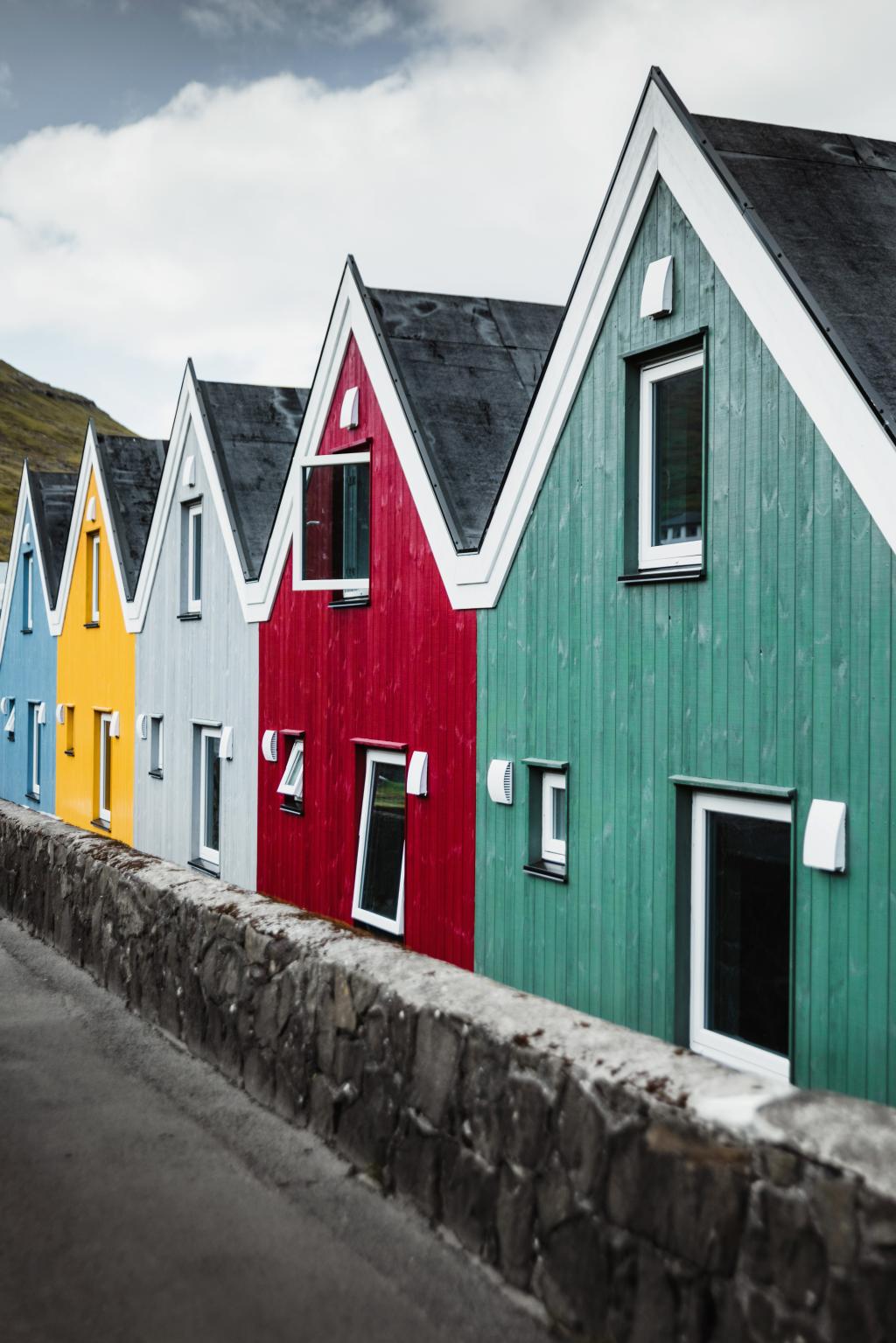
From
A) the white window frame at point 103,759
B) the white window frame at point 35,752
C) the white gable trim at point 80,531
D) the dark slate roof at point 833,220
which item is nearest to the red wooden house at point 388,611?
the dark slate roof at point 833,220

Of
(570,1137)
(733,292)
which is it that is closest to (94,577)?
(733,292)

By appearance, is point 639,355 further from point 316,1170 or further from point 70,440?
point 70,440

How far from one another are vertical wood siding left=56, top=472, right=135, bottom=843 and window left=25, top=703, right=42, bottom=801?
156cm

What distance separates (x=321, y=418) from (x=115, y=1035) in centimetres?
741

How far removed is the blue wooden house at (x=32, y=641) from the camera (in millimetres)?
25828

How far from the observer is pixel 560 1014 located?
5555 mm

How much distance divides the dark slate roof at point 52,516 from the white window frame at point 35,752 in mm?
2545

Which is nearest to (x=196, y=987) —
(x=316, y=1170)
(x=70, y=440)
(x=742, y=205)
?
(x=316, y=1170)

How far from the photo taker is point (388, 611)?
12.9 m

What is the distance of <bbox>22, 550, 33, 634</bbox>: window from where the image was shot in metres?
27.2

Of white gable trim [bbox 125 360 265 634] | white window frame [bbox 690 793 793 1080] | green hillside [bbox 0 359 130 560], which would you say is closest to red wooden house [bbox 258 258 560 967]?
white gable trim [bbox 125 360 265 634]

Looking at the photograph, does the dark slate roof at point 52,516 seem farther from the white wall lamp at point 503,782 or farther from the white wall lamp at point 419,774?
the white wall lamp at point 503,782

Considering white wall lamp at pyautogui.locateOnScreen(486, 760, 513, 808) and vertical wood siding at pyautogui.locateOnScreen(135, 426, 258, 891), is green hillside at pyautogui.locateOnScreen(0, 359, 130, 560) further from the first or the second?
white wall lamp at pyautogui.locateOnScreen(486, 760, 513, 808)

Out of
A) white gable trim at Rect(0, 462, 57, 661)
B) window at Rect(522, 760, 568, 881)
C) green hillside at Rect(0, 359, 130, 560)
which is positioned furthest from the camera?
Answer: green hillside at Rect(0, 359, 130, 560)
